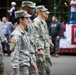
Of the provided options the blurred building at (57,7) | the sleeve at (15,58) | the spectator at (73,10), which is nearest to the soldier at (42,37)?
the sleeve at (15,58)

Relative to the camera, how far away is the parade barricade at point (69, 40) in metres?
18.7

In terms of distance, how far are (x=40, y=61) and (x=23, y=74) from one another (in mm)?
2631

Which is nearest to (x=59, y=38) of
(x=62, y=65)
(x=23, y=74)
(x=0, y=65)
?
(x=62, y=65)

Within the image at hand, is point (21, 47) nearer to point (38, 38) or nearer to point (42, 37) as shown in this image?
point (38, 38)

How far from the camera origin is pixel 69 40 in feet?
61.7

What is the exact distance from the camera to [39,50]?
9.28m

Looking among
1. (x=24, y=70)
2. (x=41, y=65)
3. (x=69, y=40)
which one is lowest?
(x=69, y=40)

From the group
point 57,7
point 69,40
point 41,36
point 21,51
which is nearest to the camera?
point 21,51

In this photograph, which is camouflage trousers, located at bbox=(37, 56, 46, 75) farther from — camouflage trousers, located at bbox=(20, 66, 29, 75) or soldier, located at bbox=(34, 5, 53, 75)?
camouflage trousers, located at bbox=(20, 66, 29, 75)

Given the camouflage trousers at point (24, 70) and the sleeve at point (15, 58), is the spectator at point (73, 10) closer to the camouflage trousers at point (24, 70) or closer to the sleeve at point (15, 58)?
the camouflage trousers at point (24, 70)

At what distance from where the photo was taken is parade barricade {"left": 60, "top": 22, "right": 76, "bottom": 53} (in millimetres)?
18734

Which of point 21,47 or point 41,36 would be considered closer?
point 21,47

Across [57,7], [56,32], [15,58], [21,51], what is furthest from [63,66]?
[15,58]

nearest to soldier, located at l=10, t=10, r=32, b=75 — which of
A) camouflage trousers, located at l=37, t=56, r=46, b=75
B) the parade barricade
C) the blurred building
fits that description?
camouflage trousers, located at l=37, t=56, r=46, b=75
